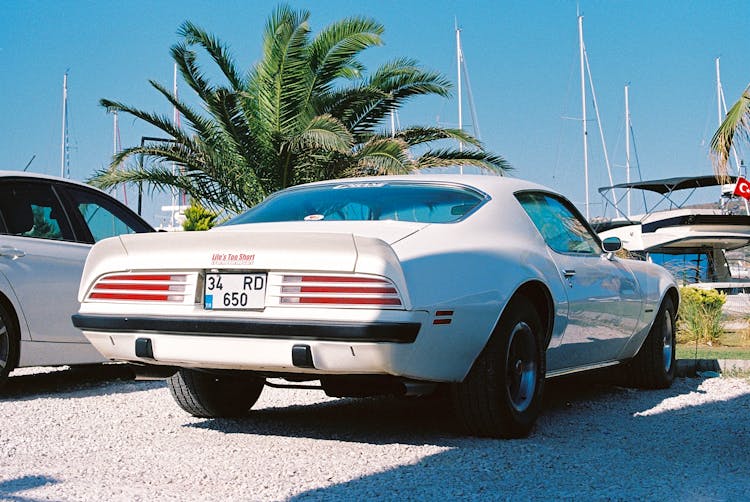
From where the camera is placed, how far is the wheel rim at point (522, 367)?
507 cm

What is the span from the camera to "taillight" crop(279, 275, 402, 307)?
13.9 ft

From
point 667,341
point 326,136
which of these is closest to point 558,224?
point 667,341

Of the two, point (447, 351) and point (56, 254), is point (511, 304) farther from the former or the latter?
point (56, 254)

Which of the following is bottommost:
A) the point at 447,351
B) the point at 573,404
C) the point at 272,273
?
the point at 573,404

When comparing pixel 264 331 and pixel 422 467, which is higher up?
pixel 264 331

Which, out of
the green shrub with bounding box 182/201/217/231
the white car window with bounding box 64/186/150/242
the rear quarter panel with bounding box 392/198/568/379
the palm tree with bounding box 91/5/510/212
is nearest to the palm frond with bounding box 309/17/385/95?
the palm tree with bounding box 91/5/510/212

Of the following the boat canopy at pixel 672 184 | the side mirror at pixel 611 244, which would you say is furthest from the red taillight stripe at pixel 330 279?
the boat canopy at pixel 672 184

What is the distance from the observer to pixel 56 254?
7082 millimetres

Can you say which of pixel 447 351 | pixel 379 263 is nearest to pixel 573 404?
pixel 447 351

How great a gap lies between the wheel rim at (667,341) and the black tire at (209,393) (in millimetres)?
3299

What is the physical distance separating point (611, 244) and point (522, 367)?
5.62ft

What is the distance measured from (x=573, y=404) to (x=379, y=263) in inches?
113

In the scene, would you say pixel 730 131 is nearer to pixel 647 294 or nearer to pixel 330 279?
pixel 647 294

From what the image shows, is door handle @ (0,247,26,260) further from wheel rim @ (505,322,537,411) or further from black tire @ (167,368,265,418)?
wheel rim @ (505,322,537,411)
